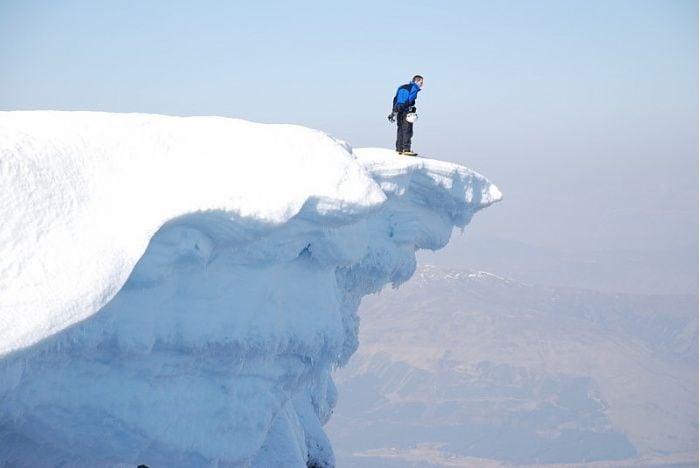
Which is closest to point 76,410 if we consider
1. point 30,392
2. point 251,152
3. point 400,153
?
point 30,392

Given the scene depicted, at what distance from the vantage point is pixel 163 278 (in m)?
11.0

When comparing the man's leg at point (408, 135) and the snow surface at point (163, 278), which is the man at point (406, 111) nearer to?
the man's leg at point (408, 135)

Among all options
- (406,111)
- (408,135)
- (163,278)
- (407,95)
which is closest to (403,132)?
(408,135)

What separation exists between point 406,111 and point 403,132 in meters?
0.51

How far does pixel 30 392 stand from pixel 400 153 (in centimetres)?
1105

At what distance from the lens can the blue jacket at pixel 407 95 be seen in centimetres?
2006

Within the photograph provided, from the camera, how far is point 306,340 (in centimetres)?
1420

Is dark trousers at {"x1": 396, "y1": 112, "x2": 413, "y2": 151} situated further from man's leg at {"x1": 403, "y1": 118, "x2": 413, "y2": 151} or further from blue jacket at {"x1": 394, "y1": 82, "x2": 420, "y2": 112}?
blue jacket at {"x1": 394, "y1": 82, "x2": 420, "y2": 112}

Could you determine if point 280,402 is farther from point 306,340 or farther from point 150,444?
point 150,444

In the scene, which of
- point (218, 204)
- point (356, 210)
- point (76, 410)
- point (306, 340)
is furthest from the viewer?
point (306, 340)

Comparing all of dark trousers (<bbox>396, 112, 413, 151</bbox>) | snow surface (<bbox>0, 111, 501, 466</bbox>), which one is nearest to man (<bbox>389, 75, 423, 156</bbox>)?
dark trousers (<bbox>396, 112, 413, 151</bbox>)

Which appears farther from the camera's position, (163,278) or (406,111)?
(406,111)

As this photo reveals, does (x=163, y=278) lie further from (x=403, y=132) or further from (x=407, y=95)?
(x=407, y=95)

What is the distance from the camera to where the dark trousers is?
2006 cm
